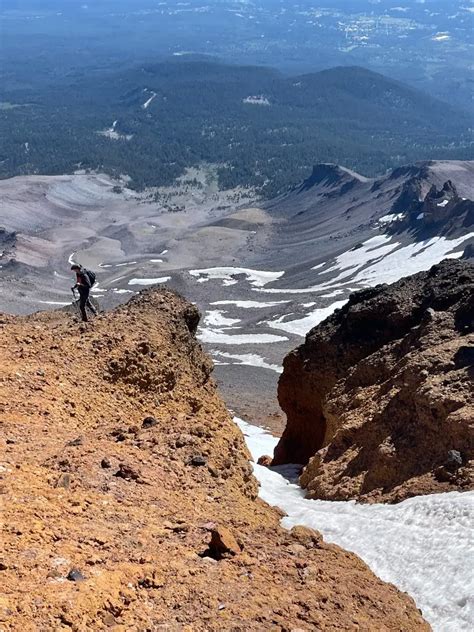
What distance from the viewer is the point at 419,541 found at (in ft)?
42.9

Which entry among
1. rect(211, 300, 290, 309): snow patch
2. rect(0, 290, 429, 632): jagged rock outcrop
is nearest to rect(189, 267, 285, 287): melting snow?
rect(211, 300, 290, 309): snow patch

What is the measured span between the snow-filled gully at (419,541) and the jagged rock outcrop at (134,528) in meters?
0.71

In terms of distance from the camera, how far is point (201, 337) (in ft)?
225

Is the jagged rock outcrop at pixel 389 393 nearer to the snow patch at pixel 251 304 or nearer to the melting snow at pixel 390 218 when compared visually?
the snow patch at pixel 251 304

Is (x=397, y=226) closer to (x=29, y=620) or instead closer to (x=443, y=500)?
(x=443, y=500)

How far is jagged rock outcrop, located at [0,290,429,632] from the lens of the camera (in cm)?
842

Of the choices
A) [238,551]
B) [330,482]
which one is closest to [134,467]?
[238,551]

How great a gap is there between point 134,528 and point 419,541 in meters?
5.68

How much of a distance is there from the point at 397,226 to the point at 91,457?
102535 mm

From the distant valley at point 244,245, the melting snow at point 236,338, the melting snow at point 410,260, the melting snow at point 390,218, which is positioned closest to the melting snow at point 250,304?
the distant valley at point 244,245

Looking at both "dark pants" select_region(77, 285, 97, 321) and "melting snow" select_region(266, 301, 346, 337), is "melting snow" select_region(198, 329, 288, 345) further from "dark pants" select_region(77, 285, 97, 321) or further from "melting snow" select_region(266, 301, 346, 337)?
"dark pants" select_region(77, 285, 97, 321)

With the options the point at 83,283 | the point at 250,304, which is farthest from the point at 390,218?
the point at 83,283

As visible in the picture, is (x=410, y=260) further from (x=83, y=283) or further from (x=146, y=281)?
(x=83, y=283)

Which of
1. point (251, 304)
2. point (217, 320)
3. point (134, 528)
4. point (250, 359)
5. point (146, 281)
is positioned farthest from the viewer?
point (146, 281)
